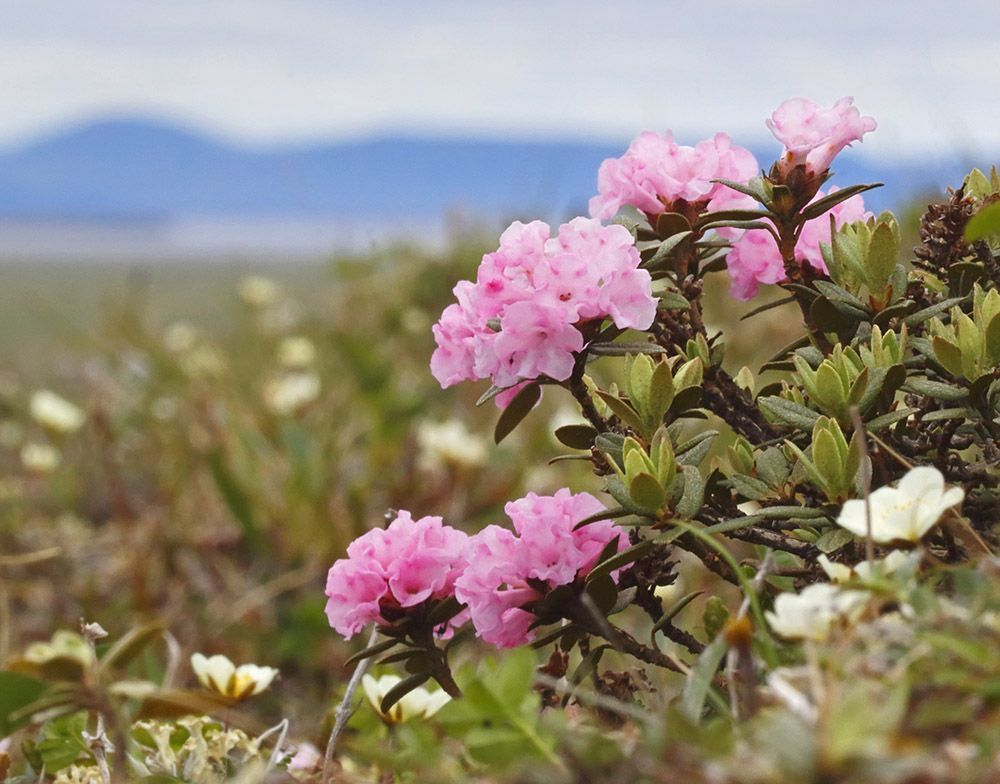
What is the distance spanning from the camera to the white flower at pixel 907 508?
99cm

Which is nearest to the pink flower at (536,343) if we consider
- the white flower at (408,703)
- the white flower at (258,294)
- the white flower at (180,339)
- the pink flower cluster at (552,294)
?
the pink flower cluster at (552,294)

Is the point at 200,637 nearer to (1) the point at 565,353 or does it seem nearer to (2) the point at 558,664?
(2) the point at 558,664

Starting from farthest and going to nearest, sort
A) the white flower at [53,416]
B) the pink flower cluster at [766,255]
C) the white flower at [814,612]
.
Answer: the white flower at [53,416], the pink flower cluster at [766,255], the white flower at [814,612]

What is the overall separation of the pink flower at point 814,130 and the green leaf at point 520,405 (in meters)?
0.33

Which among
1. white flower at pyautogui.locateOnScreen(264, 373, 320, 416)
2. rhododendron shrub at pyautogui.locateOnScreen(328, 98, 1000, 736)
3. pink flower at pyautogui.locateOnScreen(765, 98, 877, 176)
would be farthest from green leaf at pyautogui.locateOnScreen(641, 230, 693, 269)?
white flower at pyautogui.locateOnScreen(264, 373, 320, 416)

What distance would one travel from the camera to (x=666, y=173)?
1.33 m

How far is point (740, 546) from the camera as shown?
2928mm

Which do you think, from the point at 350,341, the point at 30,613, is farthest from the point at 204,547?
the point at 350,341

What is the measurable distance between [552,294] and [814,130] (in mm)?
346

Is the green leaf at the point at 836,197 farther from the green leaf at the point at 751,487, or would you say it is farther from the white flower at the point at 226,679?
the white flower at the point at 226,679

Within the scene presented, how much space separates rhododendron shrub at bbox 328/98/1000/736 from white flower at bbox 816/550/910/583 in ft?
0.04

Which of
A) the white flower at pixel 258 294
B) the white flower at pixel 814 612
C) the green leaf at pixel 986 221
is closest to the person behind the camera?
the white flower at pixel 814 612

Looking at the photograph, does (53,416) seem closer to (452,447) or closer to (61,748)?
(452,447)

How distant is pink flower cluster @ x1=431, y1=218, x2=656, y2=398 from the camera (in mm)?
1148
